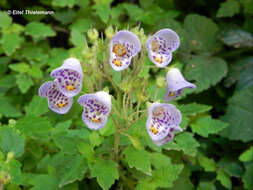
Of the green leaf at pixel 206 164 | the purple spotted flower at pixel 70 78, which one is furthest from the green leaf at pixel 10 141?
the green leaf at pixel 206 164

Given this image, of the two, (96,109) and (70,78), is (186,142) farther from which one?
(70,78)

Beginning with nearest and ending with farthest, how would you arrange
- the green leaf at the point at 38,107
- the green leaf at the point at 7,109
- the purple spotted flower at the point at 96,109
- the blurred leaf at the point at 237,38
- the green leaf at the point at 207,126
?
the purple spotted flower at the point at 96,109 → the green leaf at the point at 38,107 → the green leaf at the point at 207,126 → the green leaf at the point at 7,109 → the blurred leaf at the point at 237,38

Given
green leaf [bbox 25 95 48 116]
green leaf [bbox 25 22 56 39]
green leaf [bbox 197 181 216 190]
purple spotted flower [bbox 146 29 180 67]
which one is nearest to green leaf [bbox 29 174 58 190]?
green leaf [bbox 25 95 48 116]

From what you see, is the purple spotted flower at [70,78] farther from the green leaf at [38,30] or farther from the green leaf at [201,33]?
the green leaf at [201,33]

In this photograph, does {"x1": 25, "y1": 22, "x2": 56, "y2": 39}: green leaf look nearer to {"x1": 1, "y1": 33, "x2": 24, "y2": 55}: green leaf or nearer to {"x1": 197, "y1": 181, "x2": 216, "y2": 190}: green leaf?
{"x1": 1, "y1": 33, "x2": 24, "y2": 55}: green leaf

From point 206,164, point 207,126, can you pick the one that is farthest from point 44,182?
point 206,164

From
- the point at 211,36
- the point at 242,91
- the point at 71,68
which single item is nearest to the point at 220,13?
the point at 211,36
